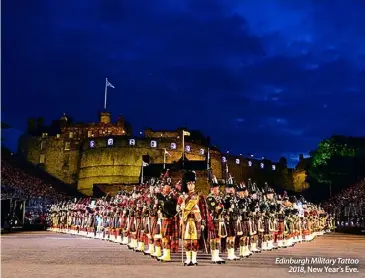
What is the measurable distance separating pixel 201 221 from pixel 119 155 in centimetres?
5196

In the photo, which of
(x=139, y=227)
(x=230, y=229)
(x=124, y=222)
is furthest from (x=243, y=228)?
(x=124, y=222)

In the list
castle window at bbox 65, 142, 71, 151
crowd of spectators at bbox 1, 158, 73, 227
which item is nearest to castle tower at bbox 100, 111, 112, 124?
castle window at bbox 65, 142, 71, 151

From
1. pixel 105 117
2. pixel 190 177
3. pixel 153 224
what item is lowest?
pixel 153 224

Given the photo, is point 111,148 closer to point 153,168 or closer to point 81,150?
point 81,150

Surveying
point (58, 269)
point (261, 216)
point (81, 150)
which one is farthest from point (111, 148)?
point (58, 269)

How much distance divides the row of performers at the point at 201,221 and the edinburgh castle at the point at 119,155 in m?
29.6

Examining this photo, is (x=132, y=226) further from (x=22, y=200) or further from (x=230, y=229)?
(x=22, y=200)

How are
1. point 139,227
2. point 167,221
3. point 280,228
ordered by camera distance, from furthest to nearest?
1. point 280,228
2. point 139,227
3. point 167,221

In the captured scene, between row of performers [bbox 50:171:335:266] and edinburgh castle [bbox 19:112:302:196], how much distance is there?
97.2 feet

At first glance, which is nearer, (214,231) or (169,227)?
(214,231)

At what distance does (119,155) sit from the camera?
60750 millimetres

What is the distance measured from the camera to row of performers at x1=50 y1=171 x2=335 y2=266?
9055mm

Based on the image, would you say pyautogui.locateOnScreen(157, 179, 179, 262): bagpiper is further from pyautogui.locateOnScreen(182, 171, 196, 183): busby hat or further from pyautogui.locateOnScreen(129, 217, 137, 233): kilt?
pyautogui.locateOnScreen(129, 217, 137, 233): kilt

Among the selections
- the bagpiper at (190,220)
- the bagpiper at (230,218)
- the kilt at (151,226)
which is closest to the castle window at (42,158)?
the kilt at (151,226)
